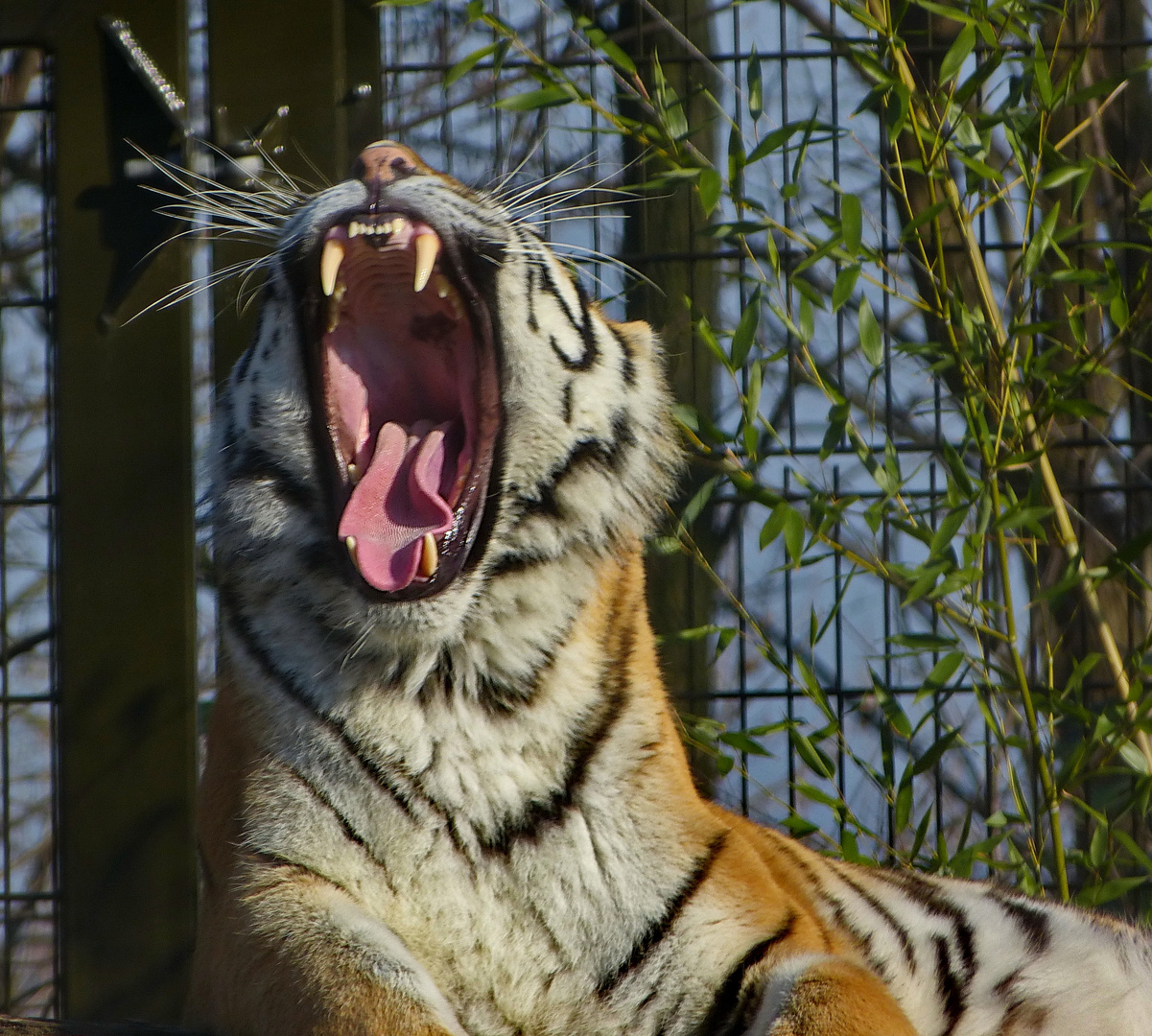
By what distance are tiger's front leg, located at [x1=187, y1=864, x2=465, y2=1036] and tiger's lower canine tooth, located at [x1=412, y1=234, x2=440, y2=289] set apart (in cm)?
53

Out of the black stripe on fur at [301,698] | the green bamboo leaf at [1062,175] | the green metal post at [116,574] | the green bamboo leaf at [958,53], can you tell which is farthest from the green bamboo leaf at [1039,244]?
the green metal post at [116,574]

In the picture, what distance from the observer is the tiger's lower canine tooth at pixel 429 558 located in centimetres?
110

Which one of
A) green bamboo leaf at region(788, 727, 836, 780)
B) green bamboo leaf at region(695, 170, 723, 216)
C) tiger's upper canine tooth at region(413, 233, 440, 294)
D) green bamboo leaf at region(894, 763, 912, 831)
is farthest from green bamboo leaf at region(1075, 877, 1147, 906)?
tiger's upper canine tooth at region(413, 233, 440, 294)

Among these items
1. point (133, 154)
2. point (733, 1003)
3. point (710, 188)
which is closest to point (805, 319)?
point (710, 188)

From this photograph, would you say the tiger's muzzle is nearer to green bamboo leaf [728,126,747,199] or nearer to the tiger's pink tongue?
the tiger's pink tongue

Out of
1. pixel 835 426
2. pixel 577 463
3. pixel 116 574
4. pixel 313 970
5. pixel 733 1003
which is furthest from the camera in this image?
pixel 116 574

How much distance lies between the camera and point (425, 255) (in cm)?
113

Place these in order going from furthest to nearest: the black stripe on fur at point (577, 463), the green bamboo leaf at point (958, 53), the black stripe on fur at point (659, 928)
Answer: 1. the green bamboo leaf at point (958, 53)
2. the black stripe on fur at point (577, 463)
3. the black stripe on fur at point (659, 928)

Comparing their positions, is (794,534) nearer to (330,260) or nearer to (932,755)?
(932,755)

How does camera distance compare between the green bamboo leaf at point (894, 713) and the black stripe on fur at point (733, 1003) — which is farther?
the green bamboo leaf at point (894, 713)

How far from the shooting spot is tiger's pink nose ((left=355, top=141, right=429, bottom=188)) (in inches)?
45.5

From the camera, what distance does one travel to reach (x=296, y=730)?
1108mm

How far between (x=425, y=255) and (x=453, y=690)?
1.32 ft

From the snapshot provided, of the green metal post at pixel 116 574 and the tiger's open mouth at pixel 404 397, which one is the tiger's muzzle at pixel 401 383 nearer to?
the tiger's open mouth at pixel 404 397
